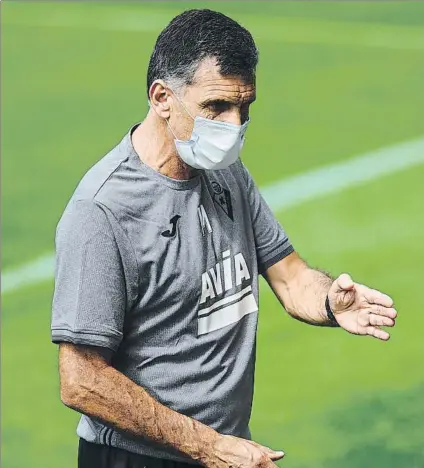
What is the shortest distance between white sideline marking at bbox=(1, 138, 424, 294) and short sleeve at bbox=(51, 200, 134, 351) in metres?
4.56

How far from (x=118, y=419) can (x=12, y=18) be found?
9.31 meters

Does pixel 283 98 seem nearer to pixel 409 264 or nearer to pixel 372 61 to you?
pixel 372 61

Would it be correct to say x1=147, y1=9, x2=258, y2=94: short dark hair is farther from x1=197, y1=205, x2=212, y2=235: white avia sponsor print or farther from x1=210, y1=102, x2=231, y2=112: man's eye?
x1=197, y1=205, x2=212, y2=235: white avia sponsor print

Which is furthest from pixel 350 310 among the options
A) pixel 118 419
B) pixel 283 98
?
pixel 283 98

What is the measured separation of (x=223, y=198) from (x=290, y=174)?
5.29 metres

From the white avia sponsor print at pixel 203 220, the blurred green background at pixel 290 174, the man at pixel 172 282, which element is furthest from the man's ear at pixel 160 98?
the blurred green background at pixel 290 174

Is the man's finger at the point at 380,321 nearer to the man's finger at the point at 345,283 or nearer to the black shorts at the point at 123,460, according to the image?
the man's finger at the point at 345,283

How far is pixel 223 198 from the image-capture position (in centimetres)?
431

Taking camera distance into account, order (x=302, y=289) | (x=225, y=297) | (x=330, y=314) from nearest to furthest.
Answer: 1. (x=225, y=297)
2. (x=330, y=314)
3. (x=302, y=289)

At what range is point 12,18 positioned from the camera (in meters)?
12.7

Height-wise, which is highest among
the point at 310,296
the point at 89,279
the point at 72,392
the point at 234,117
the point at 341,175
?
the point at 341,175

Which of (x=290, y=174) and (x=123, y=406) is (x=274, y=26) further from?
(x=123, y=406)

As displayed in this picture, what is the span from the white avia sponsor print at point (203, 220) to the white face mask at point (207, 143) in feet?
0.48

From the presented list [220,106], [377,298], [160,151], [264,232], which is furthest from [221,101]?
[377,298]
